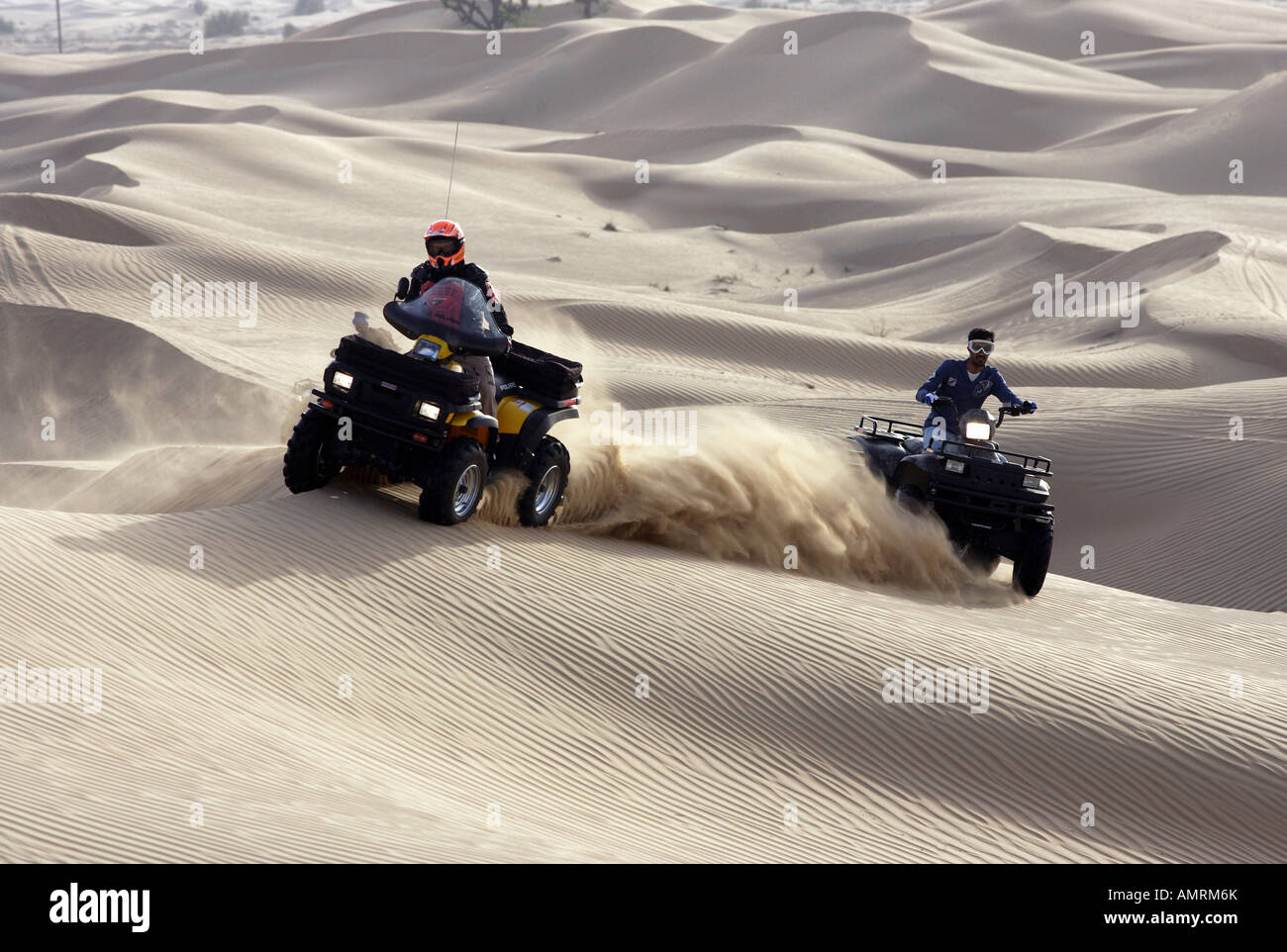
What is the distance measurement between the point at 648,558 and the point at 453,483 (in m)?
1.64

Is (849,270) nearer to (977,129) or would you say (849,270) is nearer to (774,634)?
(977,129)

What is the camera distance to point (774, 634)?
8758 mm

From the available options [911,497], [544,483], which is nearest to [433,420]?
[544,483]

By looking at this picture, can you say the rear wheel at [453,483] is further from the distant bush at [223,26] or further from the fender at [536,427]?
the distant bush at [223,26]

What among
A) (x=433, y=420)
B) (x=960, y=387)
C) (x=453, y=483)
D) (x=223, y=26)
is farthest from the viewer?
(x=223, y=26)

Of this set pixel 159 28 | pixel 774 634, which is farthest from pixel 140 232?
pixel 159 28

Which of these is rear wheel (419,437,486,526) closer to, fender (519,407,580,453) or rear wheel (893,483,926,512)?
fender (519,407,580,453)

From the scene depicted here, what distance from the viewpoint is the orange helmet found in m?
9.51

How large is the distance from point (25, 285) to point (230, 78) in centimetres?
5671

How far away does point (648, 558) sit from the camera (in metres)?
10.0

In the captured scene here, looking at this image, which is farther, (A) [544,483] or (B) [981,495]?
(B) [981,495]

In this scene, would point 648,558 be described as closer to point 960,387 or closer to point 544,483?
point 544,483

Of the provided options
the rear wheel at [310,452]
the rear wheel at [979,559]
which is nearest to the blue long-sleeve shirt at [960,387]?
the rear wheel at [979,559]
